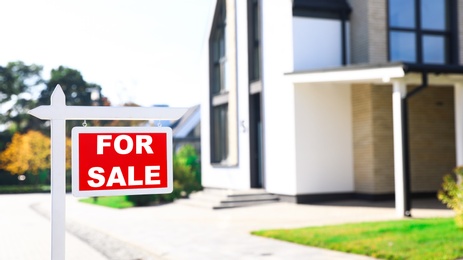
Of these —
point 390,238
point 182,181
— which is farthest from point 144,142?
point 182,181

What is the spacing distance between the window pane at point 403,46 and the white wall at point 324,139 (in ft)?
5.56

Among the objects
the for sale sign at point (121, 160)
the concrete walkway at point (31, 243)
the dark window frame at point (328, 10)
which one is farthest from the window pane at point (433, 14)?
the for sale sign at point (121, 160)

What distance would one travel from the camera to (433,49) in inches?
719

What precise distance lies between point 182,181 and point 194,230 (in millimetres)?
11473

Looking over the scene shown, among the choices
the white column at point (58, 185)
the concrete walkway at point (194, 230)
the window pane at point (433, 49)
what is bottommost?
the concrete walkway at point (194, 230)

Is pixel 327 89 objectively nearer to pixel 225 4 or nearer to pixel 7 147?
pixel 225 4

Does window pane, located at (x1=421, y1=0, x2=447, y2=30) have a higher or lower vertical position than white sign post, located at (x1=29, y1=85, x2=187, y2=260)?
higher

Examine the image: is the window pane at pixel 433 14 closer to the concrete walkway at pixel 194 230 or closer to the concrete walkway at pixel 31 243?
the concrete walkway at pixel 194 230

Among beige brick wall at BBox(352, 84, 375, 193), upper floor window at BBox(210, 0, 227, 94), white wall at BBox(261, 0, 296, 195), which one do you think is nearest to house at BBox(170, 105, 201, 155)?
upper floor window at BBox(210, 0, 227, 94)

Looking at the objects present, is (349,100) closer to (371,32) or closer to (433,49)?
(371,32)

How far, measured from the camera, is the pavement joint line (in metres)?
9.58

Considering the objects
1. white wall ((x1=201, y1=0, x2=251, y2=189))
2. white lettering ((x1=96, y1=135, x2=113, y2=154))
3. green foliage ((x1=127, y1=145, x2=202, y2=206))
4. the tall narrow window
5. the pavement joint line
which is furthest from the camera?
green foliage ((x1=127, y1=145, x2=202, y2=206))

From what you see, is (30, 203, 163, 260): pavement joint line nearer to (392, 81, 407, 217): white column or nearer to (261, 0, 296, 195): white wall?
(392, 81, 407, 217): white column

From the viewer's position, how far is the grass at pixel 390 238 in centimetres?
830
